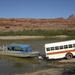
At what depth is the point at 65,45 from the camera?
24.6 metres

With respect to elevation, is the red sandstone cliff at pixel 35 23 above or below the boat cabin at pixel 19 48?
above

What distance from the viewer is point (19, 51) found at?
29062 mm

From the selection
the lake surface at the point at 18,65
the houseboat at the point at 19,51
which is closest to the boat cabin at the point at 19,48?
the houseboat at the point at 19,51

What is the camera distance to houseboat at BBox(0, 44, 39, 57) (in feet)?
92.4

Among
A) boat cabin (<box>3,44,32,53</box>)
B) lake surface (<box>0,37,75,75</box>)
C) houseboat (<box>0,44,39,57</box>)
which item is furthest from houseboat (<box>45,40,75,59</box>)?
boat cabin (<box>3,44,32,53</box>)

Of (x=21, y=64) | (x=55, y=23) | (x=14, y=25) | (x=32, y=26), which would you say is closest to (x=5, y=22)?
(x=14, y=25)

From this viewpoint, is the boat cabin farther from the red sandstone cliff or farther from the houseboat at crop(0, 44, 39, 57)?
the red sandstone cliff

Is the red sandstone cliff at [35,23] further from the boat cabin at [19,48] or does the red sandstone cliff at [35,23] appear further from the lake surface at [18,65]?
the lake surface at [18,65]

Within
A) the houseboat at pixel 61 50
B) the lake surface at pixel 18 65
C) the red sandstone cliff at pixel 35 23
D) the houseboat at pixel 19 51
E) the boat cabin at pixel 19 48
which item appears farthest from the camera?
the red sandstone cliff at pixel 35 23

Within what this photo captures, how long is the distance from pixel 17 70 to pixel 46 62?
4.57 metres

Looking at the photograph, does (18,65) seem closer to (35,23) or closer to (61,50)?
(61,50)

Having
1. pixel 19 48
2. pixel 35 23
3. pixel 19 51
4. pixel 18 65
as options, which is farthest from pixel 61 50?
pixel 35 23

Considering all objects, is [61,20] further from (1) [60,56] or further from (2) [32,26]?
(1) [60,56]

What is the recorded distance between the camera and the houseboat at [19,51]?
2815 cm
